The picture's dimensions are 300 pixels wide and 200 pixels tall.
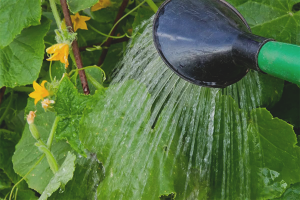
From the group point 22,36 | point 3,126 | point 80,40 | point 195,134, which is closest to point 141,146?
point 195,134

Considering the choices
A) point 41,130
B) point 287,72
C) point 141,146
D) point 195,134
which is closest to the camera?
point 287,72

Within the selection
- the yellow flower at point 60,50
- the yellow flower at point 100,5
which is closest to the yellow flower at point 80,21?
the yellow flower at point 100,5

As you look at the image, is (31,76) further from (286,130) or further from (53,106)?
(286,130)

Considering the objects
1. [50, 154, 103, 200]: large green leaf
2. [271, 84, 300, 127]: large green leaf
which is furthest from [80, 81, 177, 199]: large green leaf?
[271, 84, 300, 127]: large green leaf

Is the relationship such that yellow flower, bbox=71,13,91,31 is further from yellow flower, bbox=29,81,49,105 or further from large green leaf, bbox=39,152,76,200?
large green leaf, bbox=39,152,76,200

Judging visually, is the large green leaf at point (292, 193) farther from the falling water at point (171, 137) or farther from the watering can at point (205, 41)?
the watering can at point (205, 41)

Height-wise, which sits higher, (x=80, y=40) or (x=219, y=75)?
(x=219, y=75)
